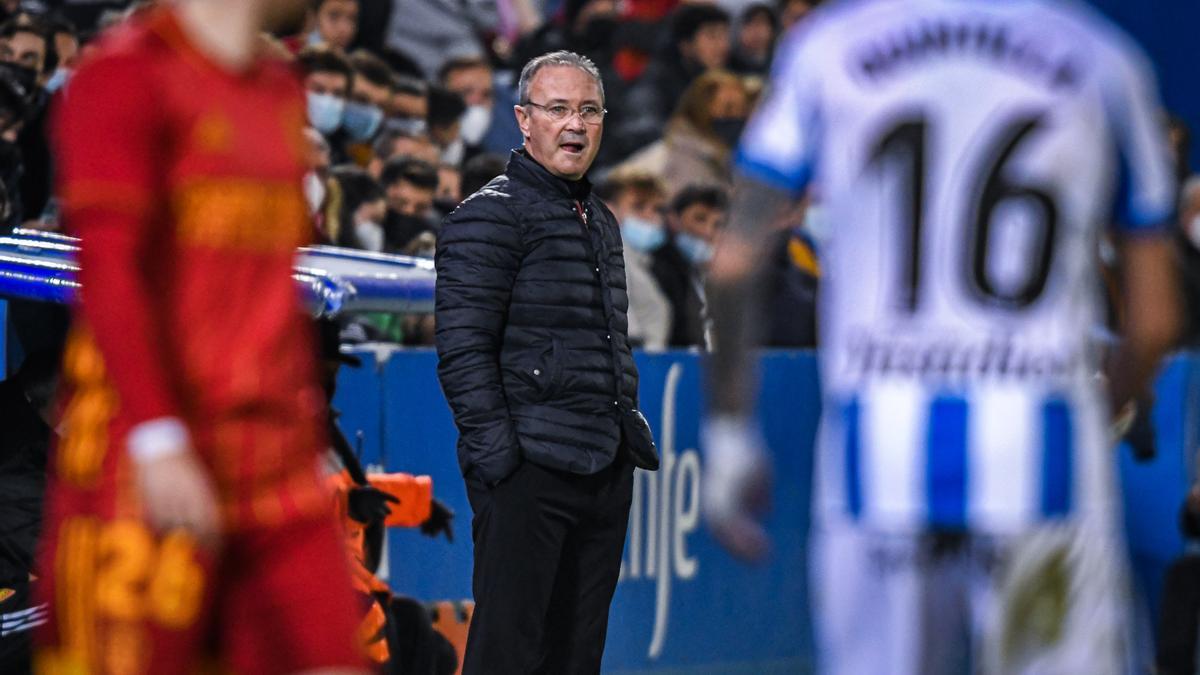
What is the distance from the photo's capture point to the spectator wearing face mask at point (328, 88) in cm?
990

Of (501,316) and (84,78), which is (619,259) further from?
(84,78)

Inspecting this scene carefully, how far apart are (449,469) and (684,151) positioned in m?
3.66

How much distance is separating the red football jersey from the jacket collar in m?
2.47

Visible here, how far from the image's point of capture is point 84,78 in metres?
3.28

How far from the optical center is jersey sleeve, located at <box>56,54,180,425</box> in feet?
10.6

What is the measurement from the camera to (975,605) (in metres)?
3.61

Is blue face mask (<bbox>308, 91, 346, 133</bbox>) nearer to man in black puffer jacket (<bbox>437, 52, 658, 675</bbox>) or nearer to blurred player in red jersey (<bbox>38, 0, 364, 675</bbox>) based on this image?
man in black puffer jacket (<bbox>437, 52, 658, 675</bbox>)

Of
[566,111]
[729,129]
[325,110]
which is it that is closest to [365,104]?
[325,110]

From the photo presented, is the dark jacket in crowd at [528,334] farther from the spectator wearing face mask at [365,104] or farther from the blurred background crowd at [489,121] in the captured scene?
the spectator wearing face mask at [365,104]

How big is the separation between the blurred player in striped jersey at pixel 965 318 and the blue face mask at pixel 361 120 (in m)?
6.54

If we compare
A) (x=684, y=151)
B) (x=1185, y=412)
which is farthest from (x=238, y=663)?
(x=684, y=151)

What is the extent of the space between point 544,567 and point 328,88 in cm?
466

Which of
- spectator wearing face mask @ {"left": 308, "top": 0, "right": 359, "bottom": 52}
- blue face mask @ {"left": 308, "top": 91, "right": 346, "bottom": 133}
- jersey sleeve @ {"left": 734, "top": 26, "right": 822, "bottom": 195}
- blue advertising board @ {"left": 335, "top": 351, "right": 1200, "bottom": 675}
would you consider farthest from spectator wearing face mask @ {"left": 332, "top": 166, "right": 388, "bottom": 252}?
jersey sleeve @ {"left": 734, "top": 26, "right": 822, "bottom": 195}

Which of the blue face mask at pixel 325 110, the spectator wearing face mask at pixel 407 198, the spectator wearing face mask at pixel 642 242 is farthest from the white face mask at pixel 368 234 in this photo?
the spectator wearing face mask at pixel 642 242
